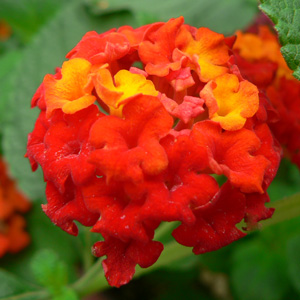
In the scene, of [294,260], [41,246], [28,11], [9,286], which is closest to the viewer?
[9,286]

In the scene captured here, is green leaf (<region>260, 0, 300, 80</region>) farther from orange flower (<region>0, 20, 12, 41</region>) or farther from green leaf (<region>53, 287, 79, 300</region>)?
orange flower (<region>0, 20, 12, 41</region>)

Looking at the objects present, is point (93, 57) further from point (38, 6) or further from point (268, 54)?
point (38, 6)

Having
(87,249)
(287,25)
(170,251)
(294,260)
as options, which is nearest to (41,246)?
(87,249)

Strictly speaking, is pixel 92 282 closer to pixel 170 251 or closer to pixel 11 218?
pixel 170 251

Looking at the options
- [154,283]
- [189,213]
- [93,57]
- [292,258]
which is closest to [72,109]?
[93,57]

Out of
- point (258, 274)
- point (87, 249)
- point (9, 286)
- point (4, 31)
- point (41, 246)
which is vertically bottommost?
point (258, 274)
